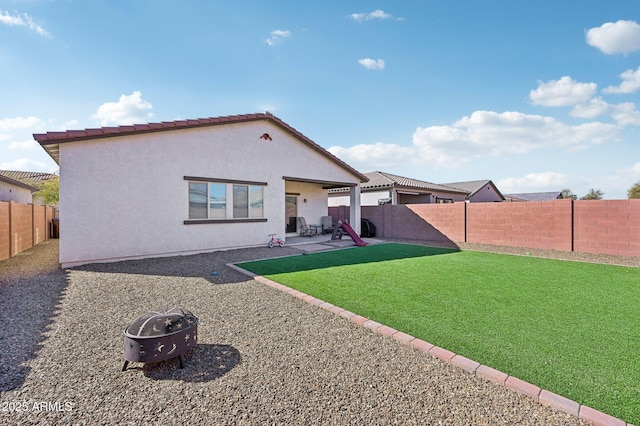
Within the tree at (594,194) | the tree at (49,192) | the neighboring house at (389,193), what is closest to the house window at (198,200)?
the neighboring house at (389,193)

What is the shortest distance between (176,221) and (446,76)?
1212 centimetres

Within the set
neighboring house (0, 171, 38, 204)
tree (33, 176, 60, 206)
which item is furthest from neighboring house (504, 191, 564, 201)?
tree (33, 176, 60, 206)

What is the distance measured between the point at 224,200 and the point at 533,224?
41.7 ft

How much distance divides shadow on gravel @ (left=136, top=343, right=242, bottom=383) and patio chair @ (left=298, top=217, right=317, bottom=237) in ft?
40.6

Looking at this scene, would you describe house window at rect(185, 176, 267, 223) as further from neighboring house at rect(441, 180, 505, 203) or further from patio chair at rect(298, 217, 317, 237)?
neighboring house at rect(441, 180, 505, 203)

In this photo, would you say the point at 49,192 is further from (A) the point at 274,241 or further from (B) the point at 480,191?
(B) the point at 480,191

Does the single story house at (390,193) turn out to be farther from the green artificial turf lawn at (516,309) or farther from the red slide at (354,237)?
the green artificial turf lawn at (516,309)

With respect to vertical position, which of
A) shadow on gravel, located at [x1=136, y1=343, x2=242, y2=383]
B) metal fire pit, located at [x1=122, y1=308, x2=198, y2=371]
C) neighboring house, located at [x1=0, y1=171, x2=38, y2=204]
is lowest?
shadow on gravel, located at [x1=136, y1=343, x2=242, y2=383]

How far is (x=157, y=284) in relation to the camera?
6594 mm

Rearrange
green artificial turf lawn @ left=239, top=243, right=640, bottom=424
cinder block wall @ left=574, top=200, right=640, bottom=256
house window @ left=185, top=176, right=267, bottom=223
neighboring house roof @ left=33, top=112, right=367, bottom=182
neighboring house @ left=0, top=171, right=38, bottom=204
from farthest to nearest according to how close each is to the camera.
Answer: neighboring house @ left=0, top=171, right=38, bottom=204 → house window @ left=185, top=176, right=267, bottom=223 → cinder block wall @ left=574, top=200, right=640, bottom=256 → neighboring house roof @ left=33, top=112, right=367, bottom=182 → green artificial turf lawn @ left=239, top=243, right=640, bottom=424

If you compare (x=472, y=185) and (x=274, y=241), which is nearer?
(x=274, y=241)

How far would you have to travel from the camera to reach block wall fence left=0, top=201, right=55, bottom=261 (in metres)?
9.87

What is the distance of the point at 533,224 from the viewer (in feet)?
38.0

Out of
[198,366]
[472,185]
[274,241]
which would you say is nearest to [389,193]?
[274,241]
